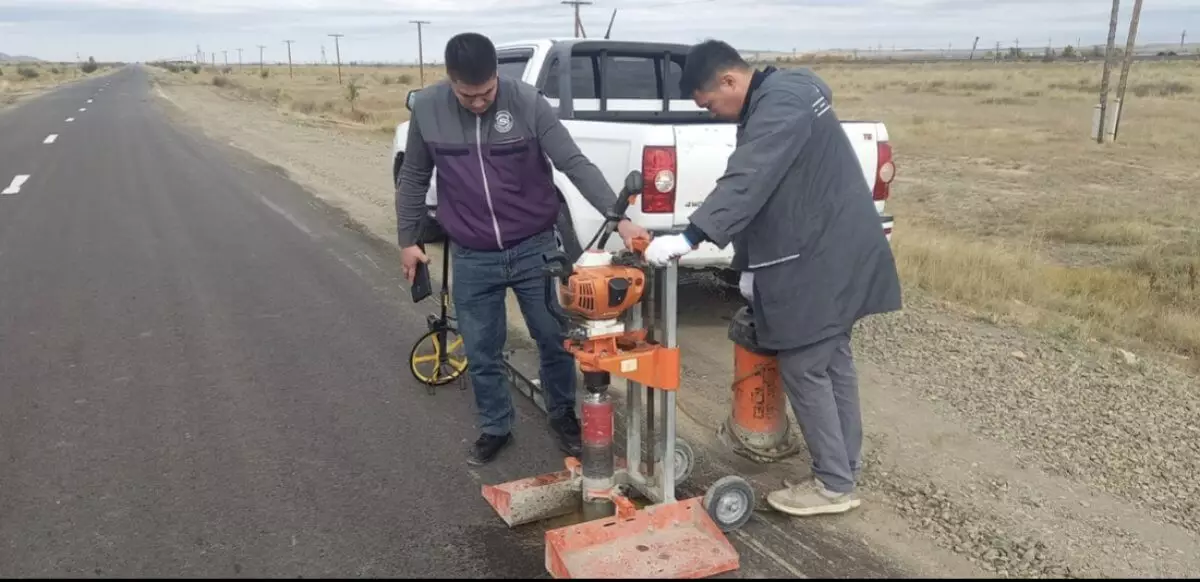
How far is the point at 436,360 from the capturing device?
5.11 meters

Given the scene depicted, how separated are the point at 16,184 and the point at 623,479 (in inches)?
511

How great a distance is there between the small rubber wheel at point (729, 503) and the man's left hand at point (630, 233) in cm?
95

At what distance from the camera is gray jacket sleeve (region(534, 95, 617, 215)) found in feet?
12.8

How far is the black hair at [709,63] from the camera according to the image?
3.36 metres

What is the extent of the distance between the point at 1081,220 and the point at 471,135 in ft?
36.6

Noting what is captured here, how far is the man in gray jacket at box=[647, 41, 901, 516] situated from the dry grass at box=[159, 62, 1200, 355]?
3535mm

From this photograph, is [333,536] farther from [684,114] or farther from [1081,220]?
[1081,220]

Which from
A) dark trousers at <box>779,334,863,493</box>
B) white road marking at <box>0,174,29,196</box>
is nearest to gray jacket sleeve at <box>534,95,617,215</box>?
dark trousers at <box>779,334,863,493</box>

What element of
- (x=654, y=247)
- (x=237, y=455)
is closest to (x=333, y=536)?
(x=237, y=455)

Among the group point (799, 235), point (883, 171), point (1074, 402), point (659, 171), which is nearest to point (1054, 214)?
point (883, 171)

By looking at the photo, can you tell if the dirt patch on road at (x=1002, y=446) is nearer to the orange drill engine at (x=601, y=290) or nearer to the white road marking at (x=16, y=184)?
the orange drill engine at (x=601, y=290)

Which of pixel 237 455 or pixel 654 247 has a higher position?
pixel 654 247

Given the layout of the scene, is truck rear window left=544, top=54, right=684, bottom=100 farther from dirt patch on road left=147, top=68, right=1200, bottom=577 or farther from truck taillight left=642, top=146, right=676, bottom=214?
truck taillight left=642, top=146, right=676, bottom=214

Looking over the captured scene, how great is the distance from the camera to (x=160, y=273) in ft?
25.5
